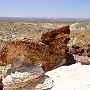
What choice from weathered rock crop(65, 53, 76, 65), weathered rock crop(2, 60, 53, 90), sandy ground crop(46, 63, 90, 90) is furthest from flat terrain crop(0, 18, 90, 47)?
weathered rock crop(2, 60, 53, 90)

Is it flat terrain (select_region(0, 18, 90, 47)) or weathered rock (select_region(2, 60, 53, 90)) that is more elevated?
weathered rock (select_region(2, 60, 53, 90))

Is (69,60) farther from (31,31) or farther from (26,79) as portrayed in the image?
(31,31)

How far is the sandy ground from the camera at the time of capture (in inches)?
260

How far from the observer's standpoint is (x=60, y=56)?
930 cm

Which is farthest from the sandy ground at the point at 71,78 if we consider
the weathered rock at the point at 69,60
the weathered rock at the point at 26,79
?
the weathered rock at the point at 69,60

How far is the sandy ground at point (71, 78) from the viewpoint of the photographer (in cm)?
659

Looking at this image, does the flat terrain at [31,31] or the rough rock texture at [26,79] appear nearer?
the rough rock texture at [26,79]

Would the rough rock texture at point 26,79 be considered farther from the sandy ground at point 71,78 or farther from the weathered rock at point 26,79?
the sandy ground at point 71,78

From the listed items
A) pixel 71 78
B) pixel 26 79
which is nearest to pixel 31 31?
pixel 71 78

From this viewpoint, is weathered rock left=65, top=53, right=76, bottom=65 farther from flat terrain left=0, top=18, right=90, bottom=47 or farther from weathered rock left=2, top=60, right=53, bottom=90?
flat terrain left=0, top=18, right=90, bottom=47

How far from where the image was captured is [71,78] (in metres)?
7.25

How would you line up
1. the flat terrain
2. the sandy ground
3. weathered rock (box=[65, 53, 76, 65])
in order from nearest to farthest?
the sandy ground, weathered rock (box=[65, 53, 76, 65]), the flat terrain

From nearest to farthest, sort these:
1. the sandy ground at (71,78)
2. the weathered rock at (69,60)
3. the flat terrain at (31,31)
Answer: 1. the sandy ground at (71,78)
2. the weathered rock at (69,60)
3. the flat terrain at (31,31)

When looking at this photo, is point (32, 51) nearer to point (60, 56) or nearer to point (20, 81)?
point (20, 81)
